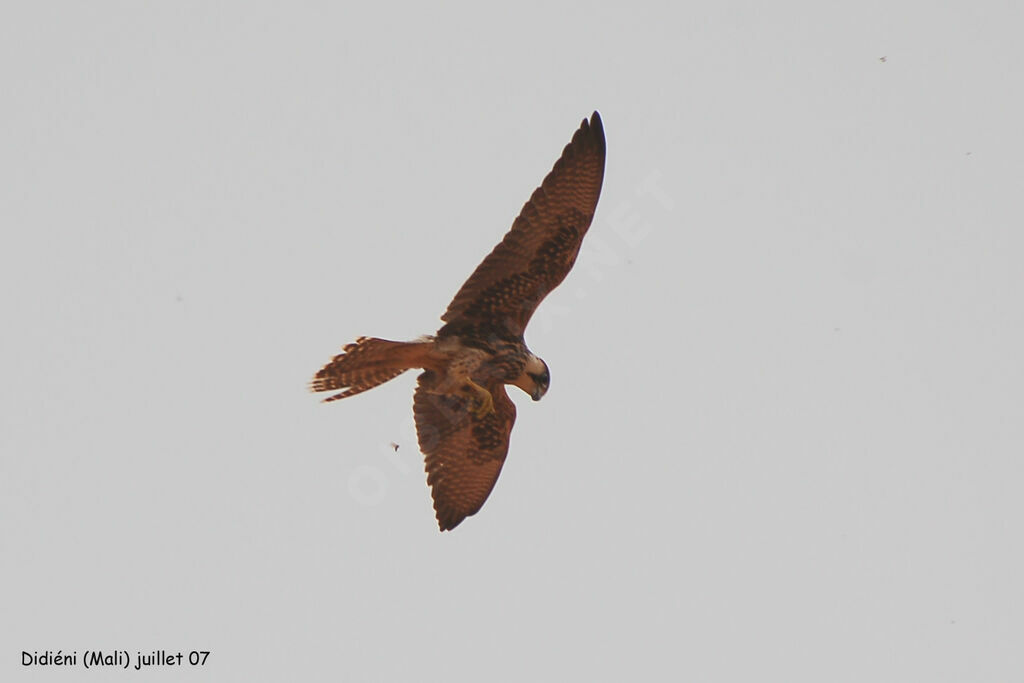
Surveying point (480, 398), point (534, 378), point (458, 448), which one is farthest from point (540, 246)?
point (458, 448)

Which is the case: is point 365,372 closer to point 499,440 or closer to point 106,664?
point 499,440

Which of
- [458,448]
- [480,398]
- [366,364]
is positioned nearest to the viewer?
[366,364]

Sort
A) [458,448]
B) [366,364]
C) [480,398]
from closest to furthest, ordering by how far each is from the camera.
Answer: [366,364] → [480,398] → [458,448]

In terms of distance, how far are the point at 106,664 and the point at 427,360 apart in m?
4.00

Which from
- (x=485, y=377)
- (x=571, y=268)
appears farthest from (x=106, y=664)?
(x=571, y=268)

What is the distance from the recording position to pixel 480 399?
9961 millimetres

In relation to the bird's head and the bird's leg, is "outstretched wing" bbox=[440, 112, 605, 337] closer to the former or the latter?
the bird's head

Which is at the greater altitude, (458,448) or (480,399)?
(480,399)

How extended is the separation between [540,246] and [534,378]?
33.1 inches

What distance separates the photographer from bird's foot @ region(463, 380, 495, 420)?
386 inches

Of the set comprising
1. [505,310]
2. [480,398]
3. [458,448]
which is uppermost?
[505,310]

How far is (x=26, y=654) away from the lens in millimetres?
12172

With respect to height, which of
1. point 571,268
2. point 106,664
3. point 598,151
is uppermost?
point 598,151

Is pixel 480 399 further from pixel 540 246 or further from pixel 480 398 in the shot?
pixel 540 246
